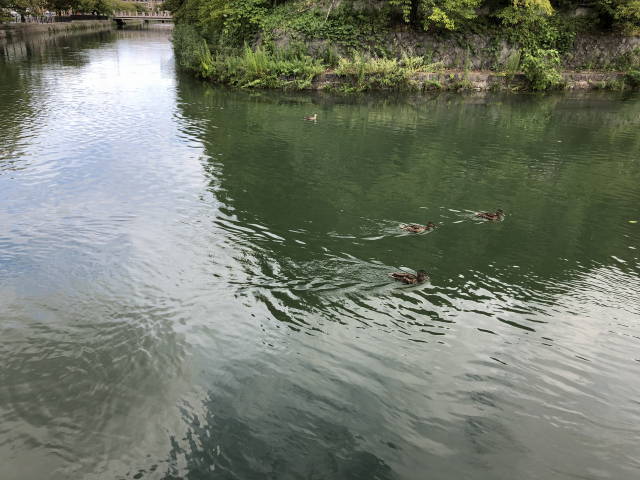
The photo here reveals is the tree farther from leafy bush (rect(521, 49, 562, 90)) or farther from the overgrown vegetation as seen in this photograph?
leafy bush (rect(521, 49, 562, 90))

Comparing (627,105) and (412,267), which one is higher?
(627,105)

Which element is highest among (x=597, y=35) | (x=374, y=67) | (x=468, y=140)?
(x=597, y=35)

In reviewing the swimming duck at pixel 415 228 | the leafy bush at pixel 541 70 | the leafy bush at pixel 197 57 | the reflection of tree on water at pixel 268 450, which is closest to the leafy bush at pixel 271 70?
the leafy bush at pixel 197 57

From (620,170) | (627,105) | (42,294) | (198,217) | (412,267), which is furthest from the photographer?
(627,105)

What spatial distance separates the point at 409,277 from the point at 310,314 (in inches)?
80.2

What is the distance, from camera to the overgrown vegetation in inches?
1142

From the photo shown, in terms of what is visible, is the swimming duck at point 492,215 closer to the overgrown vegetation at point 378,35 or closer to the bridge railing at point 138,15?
the overgrown vegetation at point 378,35

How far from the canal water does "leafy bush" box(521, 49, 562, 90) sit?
15.3 metres

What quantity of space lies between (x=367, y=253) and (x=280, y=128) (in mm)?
11618

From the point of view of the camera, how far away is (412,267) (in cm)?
966

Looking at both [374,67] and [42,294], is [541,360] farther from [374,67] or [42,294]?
[374,67]

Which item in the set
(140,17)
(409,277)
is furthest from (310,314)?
(140,17)

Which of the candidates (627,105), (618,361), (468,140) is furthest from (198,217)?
(627,105)

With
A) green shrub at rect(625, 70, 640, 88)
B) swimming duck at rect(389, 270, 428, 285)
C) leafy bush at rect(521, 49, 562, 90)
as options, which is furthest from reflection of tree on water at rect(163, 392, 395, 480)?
green shrub at rect(625, 70, 640, 88)
